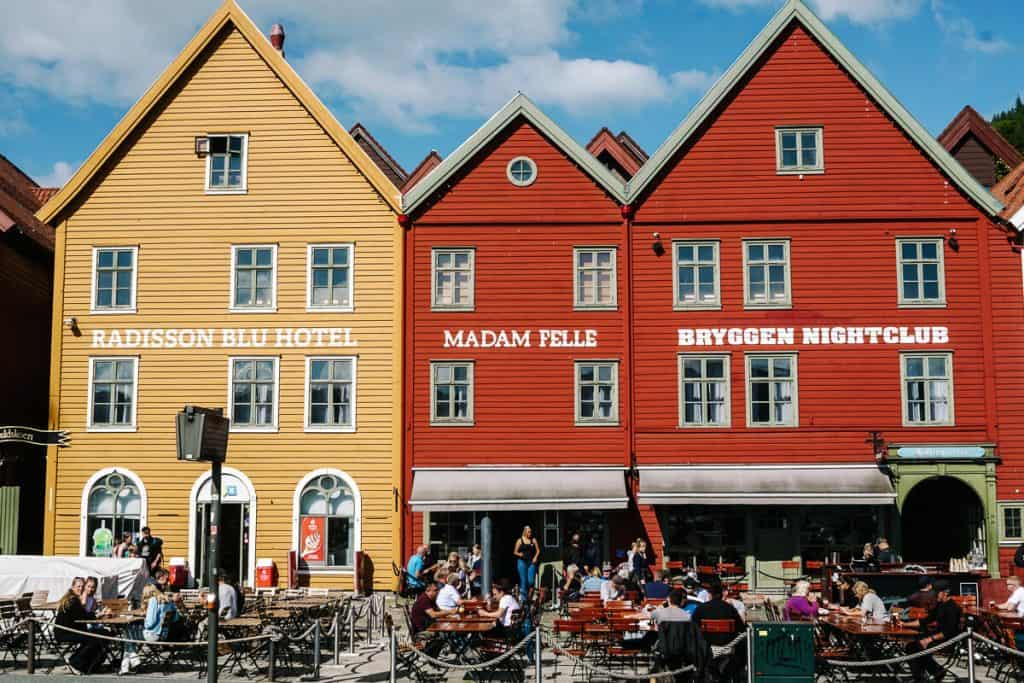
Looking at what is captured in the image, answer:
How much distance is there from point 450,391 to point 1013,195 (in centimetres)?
1529

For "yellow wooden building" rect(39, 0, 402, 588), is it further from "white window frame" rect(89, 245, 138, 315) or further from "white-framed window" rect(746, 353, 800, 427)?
"white-framed window" rect(746, 353, 800, 427)

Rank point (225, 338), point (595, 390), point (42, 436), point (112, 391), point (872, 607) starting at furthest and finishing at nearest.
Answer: point (42, 436) < point (112, 391) < point (225, 338) < point (595, 390) < point (872, 607)

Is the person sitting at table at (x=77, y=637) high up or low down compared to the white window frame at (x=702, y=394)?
down

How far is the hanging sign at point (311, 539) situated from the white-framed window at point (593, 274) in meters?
8.40

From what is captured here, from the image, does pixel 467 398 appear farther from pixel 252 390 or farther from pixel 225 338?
pixel 225 338

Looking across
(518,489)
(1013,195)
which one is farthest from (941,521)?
(518,489)

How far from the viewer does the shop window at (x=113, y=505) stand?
29.8m

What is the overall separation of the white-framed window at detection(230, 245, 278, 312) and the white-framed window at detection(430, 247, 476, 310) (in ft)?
13.3

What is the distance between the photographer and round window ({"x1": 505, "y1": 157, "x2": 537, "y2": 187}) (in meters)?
30.1

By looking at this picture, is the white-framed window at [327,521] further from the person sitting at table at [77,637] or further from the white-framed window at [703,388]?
the person sitting at table at [77,637]

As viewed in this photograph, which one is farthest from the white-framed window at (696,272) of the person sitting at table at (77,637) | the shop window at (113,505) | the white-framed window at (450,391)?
the person sitting at table at (77,637)

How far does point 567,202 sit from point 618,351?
12.9 feet

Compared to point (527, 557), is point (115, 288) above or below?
above

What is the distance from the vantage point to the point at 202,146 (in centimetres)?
3045
